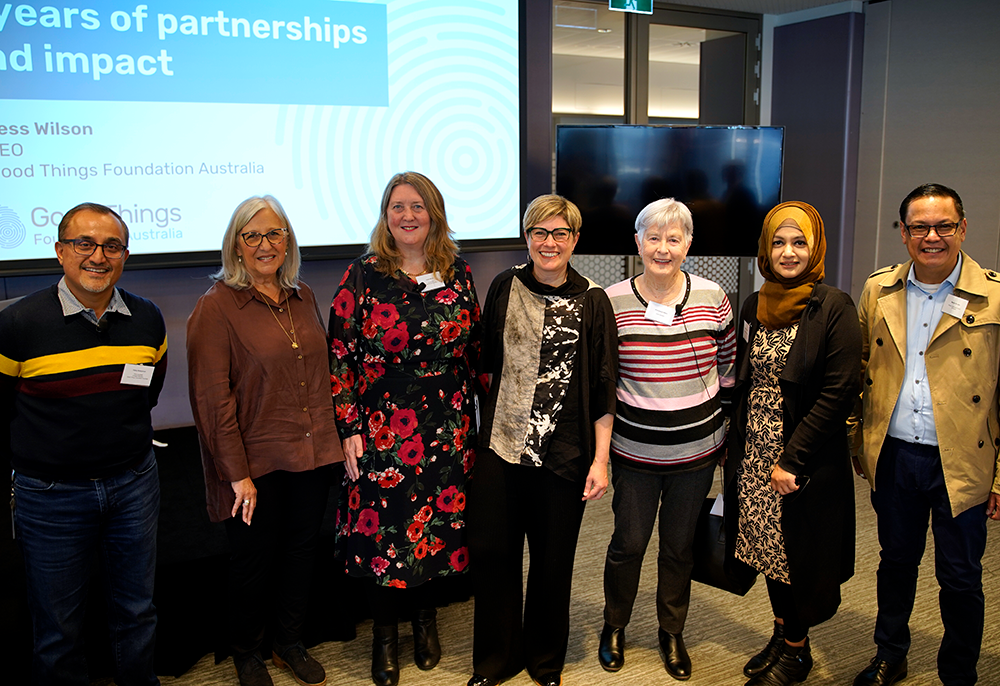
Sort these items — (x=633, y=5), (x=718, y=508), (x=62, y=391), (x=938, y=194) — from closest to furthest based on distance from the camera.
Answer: (x=62, y=391)
(x=938, y=194)
(x=718, y=508)
(x=633, y=5)

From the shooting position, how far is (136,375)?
6.46 feet

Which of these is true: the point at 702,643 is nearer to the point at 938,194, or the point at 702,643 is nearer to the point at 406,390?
the point at 406,390

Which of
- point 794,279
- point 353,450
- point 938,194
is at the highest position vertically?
point 938,194

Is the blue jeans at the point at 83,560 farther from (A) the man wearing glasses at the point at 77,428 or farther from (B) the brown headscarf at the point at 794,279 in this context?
(B) the brown headscarf at the point at 794,279

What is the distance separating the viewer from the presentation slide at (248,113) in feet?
9.79

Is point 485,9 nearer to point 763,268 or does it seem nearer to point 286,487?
point 763,268

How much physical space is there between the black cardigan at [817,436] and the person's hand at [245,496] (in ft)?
4.94

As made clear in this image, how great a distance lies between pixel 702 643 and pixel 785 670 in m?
0.35

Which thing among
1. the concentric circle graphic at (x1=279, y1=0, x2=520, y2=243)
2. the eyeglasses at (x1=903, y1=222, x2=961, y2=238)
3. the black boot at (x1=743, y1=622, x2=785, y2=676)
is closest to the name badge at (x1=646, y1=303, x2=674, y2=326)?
the eyeglasses at (x1=903, y1=222, x2=961, y2=238)

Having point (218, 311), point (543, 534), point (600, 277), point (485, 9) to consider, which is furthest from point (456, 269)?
point (600, 277)

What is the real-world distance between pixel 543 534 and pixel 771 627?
1.11 m

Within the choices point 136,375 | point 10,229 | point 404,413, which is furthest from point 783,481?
point 10,229

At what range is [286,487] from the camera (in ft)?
7.58

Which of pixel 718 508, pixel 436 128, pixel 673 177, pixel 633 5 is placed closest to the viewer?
pixel 718 508
